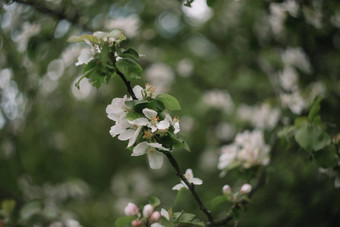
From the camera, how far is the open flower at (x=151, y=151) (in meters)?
1.26

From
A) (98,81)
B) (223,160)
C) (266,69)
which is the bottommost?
(223,160)

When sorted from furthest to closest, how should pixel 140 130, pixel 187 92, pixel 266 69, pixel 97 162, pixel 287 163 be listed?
pixel 97 162, pixel 187 92, pixel 266 69, pixel 287 163, pixel 140 130

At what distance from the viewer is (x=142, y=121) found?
4.11ft

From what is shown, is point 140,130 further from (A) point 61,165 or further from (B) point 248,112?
(A) point 61,165

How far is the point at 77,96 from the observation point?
456 centimetres

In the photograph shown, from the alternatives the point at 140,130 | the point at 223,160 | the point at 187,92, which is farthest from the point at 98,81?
the point at 187,92

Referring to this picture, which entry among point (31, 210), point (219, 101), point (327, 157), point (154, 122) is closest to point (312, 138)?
point (327, 157)

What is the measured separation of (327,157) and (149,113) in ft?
3.17

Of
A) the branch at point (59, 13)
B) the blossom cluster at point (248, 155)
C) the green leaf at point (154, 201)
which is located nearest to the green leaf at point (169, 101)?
the green leaf at point (154, 201)

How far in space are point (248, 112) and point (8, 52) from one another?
2.66m

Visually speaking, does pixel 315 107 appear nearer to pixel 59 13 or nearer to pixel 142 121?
pixel 142 121

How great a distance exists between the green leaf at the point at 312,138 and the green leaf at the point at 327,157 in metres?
0.06

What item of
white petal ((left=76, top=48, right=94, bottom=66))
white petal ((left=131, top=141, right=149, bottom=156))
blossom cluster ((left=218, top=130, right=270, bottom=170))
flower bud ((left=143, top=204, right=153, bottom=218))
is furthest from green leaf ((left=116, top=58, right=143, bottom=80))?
blossom cluster ((left=218, top=130, right=270, bottom=170))

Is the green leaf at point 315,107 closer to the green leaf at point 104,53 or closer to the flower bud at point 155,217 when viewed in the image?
the flower bud at point 155,217
